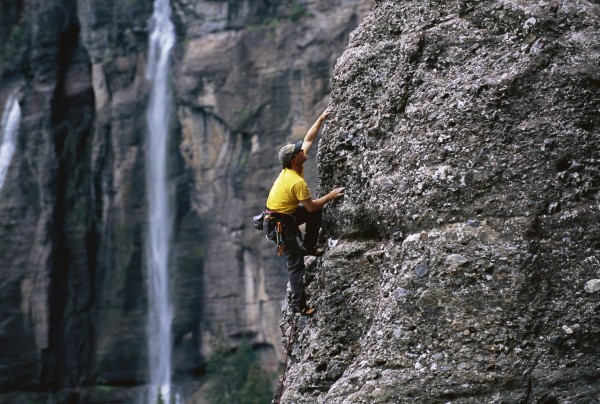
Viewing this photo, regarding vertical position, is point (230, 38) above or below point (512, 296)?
above

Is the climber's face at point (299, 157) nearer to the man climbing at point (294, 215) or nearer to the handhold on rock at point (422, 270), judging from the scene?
the man climbing at point (294, 215)

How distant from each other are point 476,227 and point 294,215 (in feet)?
7.75

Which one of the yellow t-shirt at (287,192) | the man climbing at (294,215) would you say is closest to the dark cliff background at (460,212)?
the man climbing at (294,215)

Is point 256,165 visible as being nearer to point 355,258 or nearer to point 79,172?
point 79,172

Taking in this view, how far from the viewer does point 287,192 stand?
9344 millimetres

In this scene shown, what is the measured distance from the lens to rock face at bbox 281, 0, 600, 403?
7156 millimetres

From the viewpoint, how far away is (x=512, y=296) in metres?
7.23

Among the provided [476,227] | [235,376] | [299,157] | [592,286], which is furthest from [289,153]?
[235,376]

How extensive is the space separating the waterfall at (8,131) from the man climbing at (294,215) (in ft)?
152

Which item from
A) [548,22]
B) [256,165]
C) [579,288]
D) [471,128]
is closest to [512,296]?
[579,288]

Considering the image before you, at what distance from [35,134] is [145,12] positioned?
8223 mm

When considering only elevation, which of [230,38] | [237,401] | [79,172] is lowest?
[237,401]

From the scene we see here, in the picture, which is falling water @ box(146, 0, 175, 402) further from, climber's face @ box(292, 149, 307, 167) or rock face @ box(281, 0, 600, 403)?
rock face @ box(281, 0, 600, 403)

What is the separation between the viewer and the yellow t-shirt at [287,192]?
9.23m
